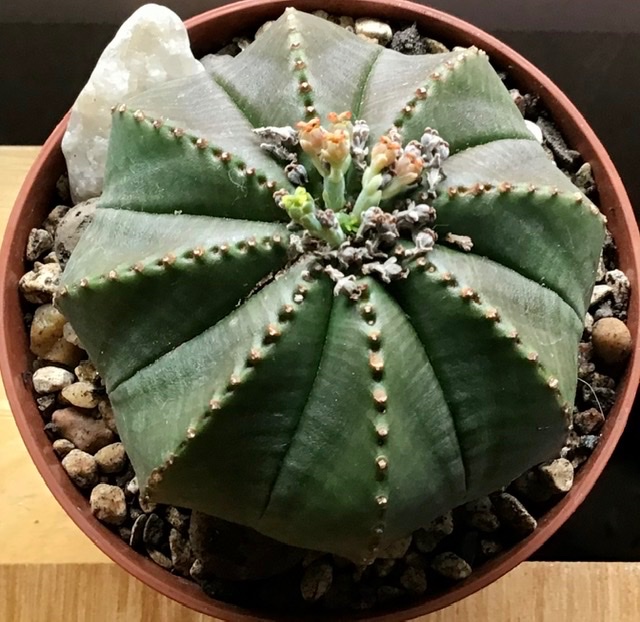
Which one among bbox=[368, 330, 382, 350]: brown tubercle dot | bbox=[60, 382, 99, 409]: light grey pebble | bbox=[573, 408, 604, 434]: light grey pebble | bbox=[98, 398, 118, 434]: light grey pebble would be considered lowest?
bbox=[98, 398, 118, 434]: light grey pebble

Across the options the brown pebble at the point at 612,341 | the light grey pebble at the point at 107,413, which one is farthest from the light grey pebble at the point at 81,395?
the brown pebble at the point at 612,341

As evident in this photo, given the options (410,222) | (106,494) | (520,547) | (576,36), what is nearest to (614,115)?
(576,36)

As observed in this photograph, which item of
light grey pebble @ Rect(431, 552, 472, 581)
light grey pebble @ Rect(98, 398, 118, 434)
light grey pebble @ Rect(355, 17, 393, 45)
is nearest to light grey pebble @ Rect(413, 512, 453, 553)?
light grey pebble @ Rect(431, 552, 472, 581)

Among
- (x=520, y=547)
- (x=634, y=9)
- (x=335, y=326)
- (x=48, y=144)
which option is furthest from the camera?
(x=634, y=9)

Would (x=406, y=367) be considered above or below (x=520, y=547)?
above

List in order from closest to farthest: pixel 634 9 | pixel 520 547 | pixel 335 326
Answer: pixel 335 326 → pixel 520 547 → pixel 634 9

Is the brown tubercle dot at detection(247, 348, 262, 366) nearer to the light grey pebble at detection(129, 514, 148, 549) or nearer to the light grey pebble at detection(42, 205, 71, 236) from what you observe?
the light grey pebble at detection(129, 514, 148, 549)

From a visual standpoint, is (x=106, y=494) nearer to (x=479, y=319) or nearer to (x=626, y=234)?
(x=479, y=319)
